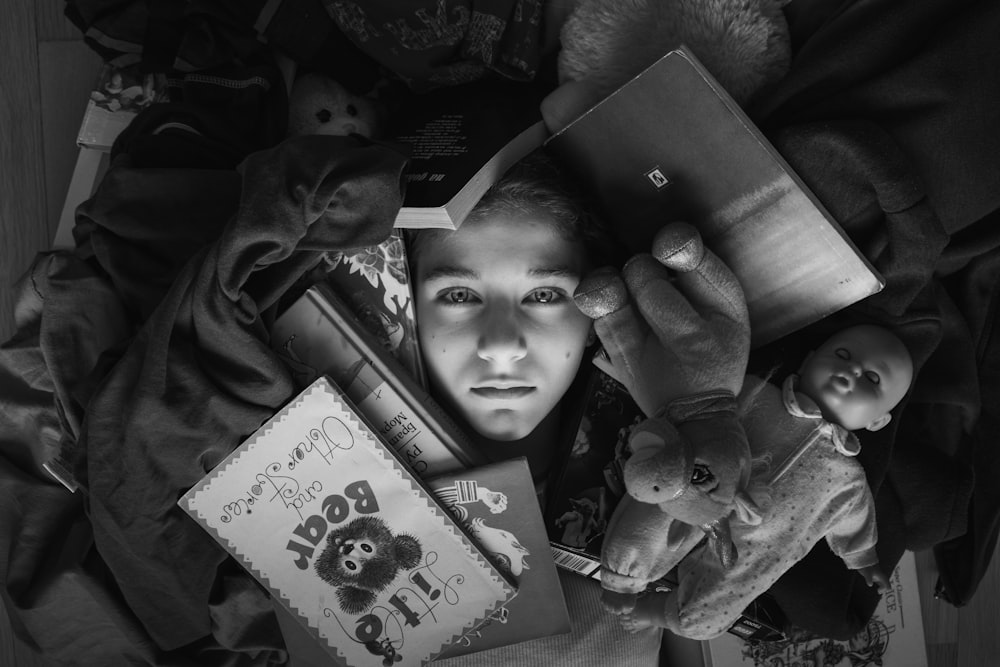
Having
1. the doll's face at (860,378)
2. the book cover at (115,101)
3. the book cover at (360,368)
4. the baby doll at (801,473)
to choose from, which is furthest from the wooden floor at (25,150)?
the doll's face at (860,378)

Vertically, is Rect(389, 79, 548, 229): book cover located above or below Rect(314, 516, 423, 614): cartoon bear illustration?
above

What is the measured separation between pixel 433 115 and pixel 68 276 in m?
0.42

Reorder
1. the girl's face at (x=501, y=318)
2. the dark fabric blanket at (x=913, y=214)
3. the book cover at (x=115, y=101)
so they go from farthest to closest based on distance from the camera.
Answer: the book cover at (x=115, y=101) → the girl's face at (x=501, y=318) → the dark fabric blanket at (x=913, y=214)

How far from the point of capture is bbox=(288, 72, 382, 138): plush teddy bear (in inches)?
34.7

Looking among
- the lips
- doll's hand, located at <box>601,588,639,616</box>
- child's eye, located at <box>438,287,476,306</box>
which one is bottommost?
doll's hand, located at <box>601,588,639,616</box>

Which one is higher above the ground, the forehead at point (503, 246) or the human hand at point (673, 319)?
the forehead at point (503, 246)

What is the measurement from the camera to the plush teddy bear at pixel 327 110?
2.89ft

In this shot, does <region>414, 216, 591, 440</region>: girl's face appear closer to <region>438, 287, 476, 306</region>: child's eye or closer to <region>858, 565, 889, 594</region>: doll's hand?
<region>438, 287, 476, 306</region>: child's eye

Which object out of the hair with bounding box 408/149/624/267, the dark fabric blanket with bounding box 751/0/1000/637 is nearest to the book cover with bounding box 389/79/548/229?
the hair with bounding box 408/149/624/267

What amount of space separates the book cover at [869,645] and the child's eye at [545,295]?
510 mm

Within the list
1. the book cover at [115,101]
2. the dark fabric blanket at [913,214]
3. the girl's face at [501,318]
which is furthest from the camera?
the book cover at [115,101]

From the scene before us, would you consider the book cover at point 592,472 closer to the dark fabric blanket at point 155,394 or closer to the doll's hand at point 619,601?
the doll's hand at point 619,601

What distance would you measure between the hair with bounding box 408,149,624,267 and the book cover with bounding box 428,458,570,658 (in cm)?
26

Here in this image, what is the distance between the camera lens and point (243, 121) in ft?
2.87
